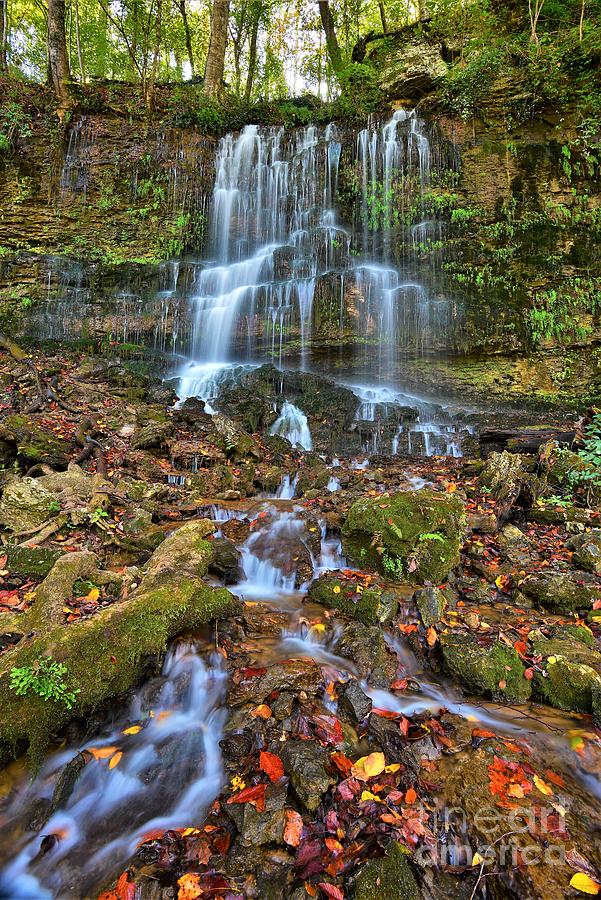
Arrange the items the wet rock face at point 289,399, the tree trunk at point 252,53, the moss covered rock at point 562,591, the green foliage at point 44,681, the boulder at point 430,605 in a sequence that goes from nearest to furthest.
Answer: the green foliage at point 44,681 < the boulder at point 430,605 < the moss covered rock at point 562,591 < the wet rock face at point 289,399 < the tree trunk at point 252,53

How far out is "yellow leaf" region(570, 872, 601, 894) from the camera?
1.87 m

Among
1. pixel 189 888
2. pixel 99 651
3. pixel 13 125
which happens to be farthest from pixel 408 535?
pixel 13 125

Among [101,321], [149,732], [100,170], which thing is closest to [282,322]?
[101,321]

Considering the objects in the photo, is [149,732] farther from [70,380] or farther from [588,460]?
[70,380]

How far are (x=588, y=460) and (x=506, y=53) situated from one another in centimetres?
1295

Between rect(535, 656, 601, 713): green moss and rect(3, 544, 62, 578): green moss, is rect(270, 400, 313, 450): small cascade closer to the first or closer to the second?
rect(3, 544, 62, 578): green moss

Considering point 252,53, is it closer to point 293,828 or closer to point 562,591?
point 562,591

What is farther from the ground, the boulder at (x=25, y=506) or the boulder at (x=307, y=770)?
the boulder at (x=25, y=506)

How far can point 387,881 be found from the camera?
1863 mm

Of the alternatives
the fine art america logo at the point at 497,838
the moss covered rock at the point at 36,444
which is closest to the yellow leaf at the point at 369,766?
the fine art america logo at the point at 497,838

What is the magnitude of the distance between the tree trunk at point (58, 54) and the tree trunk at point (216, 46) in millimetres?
4551

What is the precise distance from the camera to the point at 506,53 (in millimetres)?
12008

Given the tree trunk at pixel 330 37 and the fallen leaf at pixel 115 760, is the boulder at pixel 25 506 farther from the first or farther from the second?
the tree trunk at pixel 330 37

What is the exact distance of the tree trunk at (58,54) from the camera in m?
12.5
